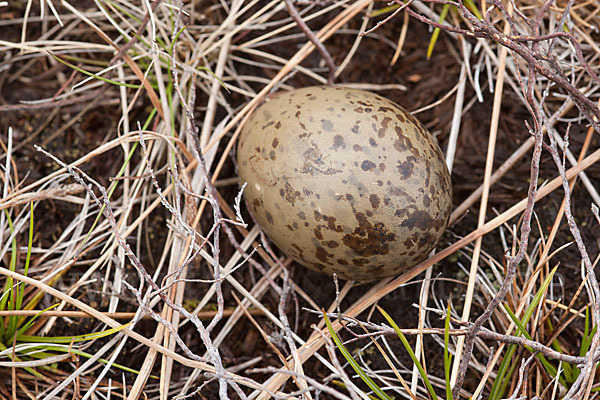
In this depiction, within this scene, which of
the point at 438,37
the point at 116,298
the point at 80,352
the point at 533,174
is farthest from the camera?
the point at 438,37

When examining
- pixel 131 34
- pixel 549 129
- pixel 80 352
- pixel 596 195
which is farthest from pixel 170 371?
pixel 596 195

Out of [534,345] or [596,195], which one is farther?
[596,195]

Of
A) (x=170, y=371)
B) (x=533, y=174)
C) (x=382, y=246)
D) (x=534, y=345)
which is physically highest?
(x=533, y=174)

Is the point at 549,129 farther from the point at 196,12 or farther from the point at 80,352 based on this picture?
the point at 80,352

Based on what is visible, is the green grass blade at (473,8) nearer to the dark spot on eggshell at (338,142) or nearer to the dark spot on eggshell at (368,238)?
the dark spot on eggshell at (338,142)

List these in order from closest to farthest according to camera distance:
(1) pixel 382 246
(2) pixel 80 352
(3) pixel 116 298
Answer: (1) pixel 382 246, (2) pixel 80 352, (3) pixel 116 298

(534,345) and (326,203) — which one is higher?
(326,203)
